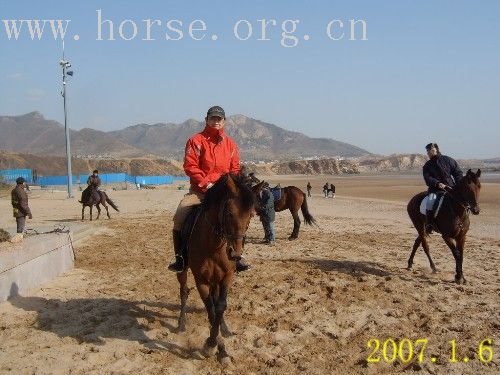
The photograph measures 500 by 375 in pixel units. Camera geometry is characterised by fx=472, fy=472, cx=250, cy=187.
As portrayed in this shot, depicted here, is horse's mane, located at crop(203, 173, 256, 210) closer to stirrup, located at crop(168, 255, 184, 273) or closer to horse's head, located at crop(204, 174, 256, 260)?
horse's head, located at crop(204, 174, 256, 260)

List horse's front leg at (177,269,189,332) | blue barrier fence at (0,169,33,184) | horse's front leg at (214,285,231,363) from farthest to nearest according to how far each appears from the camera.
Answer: blue barrier fence at (0,169,33,184)
horse's front leg at (177,269,189,332)
horse's front leg at (214,285,231,363)

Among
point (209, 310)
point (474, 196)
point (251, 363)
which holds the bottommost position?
point (251, 363)

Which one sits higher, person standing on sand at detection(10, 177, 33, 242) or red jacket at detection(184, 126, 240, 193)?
red jacket at detection(184, 126, 240, 193)

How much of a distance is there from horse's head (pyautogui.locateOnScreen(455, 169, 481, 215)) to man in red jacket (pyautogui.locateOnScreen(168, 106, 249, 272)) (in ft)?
15.6

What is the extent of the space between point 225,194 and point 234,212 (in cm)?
33

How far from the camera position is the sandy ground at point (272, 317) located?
5.28 metres

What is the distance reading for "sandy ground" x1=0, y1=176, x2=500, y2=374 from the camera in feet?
17.3

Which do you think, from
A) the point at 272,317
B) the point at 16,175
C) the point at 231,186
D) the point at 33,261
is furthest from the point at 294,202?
the point at 16,175

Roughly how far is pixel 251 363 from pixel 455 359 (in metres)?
2.29

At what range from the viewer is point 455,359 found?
5.29 metres

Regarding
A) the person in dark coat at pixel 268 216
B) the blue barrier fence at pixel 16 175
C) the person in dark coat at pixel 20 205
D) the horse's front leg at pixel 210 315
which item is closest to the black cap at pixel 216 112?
the horse's front leg at pixel 210 315

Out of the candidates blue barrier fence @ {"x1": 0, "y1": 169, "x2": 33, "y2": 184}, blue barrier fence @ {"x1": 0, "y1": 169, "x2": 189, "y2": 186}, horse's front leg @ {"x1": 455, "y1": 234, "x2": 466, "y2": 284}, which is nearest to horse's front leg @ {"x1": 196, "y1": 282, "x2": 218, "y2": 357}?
horse's front leg @ {"x1": 455, "y1": 234, "x2": 466, "y2": 284}

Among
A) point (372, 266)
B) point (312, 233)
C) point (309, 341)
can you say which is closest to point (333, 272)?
point (372, 266)

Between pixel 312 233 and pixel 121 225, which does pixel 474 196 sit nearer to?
pixel 312 233
